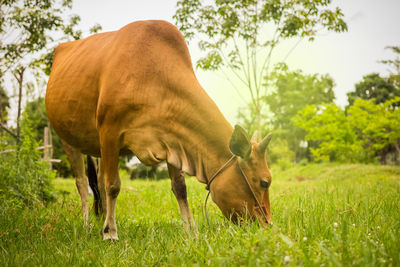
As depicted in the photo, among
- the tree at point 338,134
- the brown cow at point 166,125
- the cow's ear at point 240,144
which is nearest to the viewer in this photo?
the cow's ear at point 240,144

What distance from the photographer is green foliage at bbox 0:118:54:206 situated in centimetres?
481

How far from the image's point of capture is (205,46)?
11.5 metres

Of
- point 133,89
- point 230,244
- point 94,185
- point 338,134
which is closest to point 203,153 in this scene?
point 133,89

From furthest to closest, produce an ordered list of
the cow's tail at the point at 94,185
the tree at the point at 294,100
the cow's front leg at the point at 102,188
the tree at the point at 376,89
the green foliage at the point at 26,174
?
the tree at the point at 294,100, the tree at the point at 376,89, the green foliage at the point at 26,174, the cow's tail at the point at 94,185, the cow's front leg at the point at 102,188

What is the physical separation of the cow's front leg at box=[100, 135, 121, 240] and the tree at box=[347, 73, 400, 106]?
95.3 ft

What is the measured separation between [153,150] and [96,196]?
161 centimetres

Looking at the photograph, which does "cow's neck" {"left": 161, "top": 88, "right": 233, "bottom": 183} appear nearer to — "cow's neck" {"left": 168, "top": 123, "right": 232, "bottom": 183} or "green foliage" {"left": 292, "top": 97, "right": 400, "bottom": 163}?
"cow's neck" {"left": 168, "top": 123, "right": 232, "bottom": 183}

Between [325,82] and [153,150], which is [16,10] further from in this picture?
[325,82]

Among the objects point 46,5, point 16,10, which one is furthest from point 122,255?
point 16,10

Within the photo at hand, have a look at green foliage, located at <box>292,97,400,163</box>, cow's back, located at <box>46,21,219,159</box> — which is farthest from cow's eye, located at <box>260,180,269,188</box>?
green foliage, located at <box>292,97,400,163</box>

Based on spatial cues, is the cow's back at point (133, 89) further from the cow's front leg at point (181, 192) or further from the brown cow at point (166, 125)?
the cow's front leg at point (181, 192)

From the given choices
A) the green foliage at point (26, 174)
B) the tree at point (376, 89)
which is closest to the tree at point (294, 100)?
the tree at point (376, 89)

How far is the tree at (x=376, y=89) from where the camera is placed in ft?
Answer: 90.6

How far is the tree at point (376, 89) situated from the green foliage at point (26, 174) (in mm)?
28246
